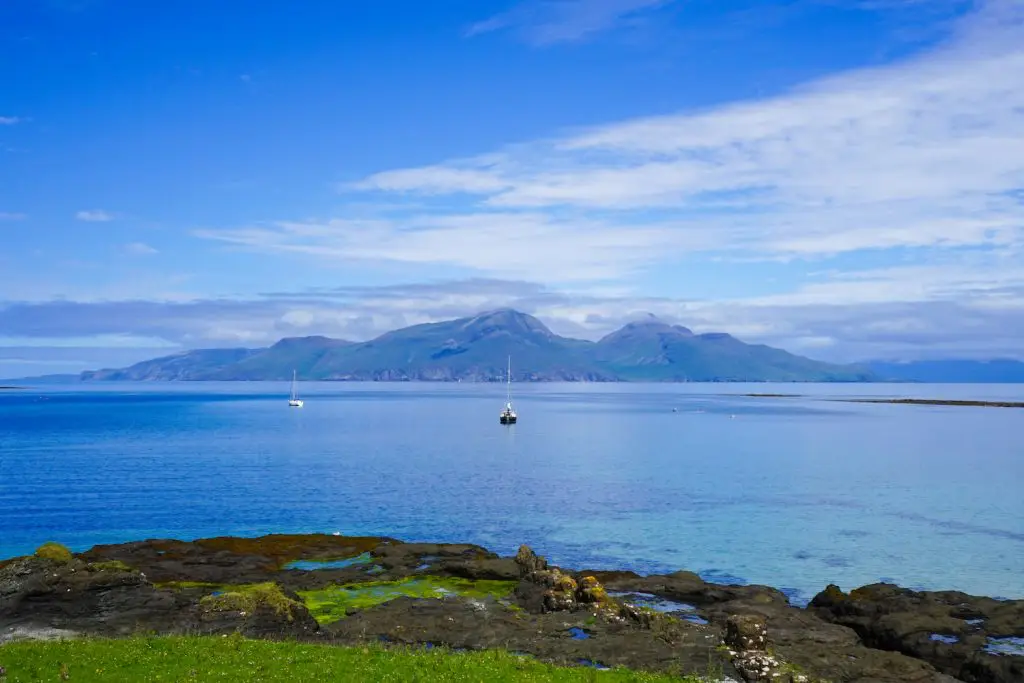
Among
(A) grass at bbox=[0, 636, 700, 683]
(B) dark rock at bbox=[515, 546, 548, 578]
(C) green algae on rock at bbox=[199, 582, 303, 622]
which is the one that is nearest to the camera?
(A) grass at bbox=[0, 636, 700, 683]

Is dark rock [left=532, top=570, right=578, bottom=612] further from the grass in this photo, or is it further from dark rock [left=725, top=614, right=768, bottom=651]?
the grass

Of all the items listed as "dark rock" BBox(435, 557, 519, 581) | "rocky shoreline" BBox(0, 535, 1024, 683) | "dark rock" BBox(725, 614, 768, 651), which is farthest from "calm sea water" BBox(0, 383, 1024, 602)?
"dark rock" BBox(725, 614, 768, 651)

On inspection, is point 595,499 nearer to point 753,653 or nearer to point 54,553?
point 753,653

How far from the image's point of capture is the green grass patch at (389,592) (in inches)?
1713

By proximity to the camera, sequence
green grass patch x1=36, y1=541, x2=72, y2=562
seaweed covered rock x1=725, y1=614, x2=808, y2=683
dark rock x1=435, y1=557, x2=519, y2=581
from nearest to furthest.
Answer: seaweed covered rock x1=725, y1=614, x2=808, y2=683 → green grass patch x1=36, y1=541, x2=72, y2=562 → dark rock x1=435, y1=557, x2=519, y2=581

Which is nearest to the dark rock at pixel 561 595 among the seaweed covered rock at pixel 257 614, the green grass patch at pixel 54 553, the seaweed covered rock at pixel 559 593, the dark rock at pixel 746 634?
the seaweed covered rock at pixel 559 593

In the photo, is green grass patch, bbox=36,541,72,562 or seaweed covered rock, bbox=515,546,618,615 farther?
green grass patch, bbox=36,541,72,562

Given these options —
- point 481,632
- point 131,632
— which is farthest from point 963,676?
Result: point 131,632

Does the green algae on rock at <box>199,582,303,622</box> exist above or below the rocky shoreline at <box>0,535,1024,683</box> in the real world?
above

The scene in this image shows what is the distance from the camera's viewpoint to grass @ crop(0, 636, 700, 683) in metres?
25.6

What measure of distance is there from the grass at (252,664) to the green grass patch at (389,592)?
41.2 feet

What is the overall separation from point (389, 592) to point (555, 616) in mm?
11977

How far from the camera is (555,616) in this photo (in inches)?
1571

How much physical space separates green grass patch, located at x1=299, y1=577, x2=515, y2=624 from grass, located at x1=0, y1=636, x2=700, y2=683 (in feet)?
41.2
